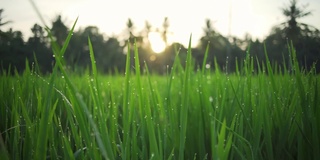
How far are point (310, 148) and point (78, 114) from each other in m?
0.58

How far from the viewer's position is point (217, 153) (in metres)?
0.39

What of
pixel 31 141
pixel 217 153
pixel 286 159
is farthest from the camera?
pixel 286 159

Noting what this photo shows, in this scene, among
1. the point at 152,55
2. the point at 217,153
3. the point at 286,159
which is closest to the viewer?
the point at 217,153

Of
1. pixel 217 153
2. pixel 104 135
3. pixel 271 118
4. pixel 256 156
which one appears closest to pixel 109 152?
pixel 104 135

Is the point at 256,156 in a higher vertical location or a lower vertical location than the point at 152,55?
lower

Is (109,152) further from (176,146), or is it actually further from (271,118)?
(271,118)

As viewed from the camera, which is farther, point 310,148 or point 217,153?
point 310,148

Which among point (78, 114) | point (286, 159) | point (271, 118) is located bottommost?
point (286, 159)

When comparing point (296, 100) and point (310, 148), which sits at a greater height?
point (296, 100)

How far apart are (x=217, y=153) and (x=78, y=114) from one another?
243 millimetres

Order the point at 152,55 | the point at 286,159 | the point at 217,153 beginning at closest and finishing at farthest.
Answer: the point at 217,153
the point at 286,159
the point at 152,55

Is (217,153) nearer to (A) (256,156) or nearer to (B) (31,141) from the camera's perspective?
(A) (256,156)

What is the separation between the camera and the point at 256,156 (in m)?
0.64

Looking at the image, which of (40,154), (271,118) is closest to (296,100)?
(271,118)
